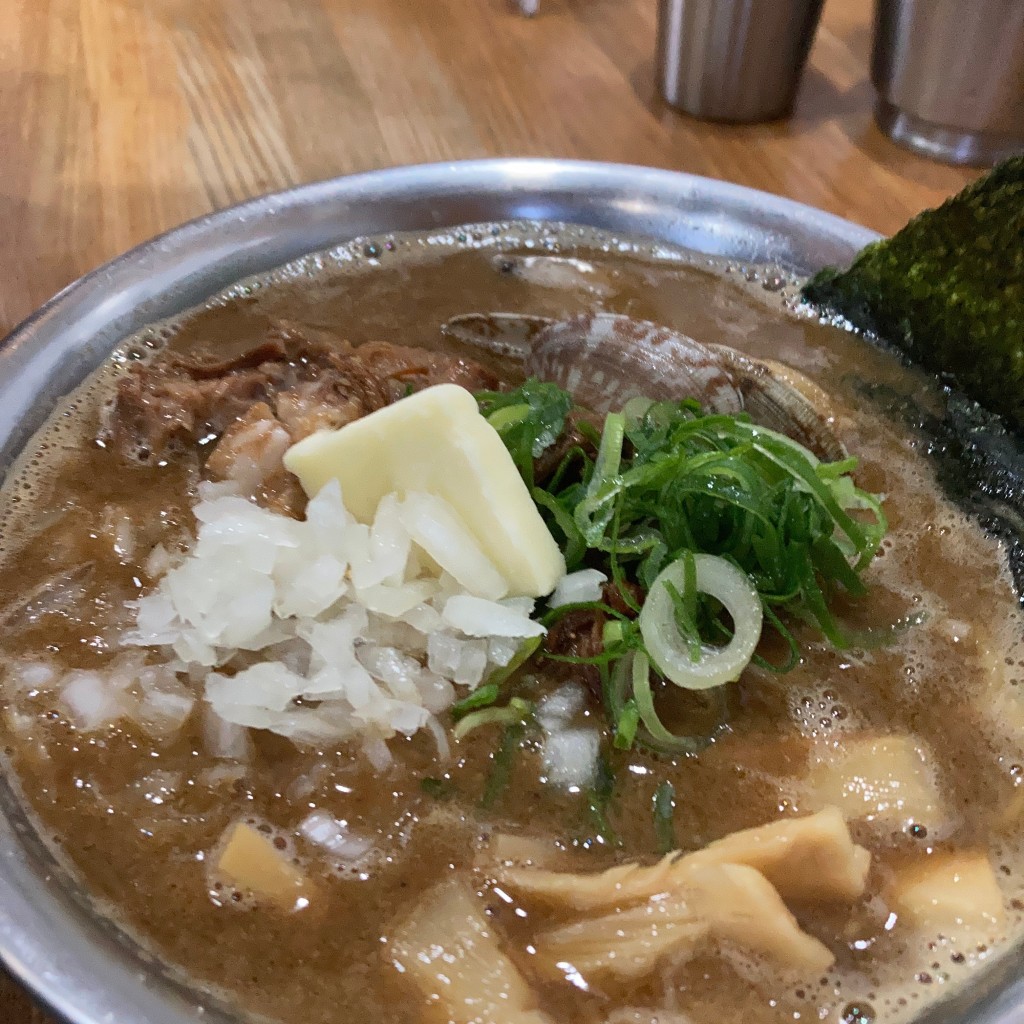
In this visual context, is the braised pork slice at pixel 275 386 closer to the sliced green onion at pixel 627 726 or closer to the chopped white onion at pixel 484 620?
the chopped white onion at pixel 484 620

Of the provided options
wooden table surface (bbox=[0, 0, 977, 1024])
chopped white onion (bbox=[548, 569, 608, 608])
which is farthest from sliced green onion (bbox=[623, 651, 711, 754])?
wooden table surface (bbox=[0, 0, 977, 1024])

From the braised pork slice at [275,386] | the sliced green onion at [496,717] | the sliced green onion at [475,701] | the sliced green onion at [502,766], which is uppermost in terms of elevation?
the braised pork slice at [275,386]

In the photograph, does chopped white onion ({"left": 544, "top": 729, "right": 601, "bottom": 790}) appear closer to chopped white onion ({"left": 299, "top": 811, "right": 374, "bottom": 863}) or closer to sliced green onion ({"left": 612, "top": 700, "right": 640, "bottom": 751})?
sliced green onion ({"left": 612, "top": 700, "right": 640, "bottom": 751})

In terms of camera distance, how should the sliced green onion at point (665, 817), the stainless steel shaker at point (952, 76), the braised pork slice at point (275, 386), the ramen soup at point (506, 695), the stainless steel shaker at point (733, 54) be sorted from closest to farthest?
the ramen soup at point (506, 695) < the sliced green onion at point (665, 817) < the braised pork slice at point (275, 386) < the stainless steel shaker at point (952, 76) < the stainless steel shaker at point (733, 54)

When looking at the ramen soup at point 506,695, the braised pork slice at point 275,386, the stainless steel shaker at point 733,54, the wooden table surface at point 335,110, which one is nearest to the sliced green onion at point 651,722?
the ramen soup at point 506,695

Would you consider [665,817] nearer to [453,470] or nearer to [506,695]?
[506,695]
